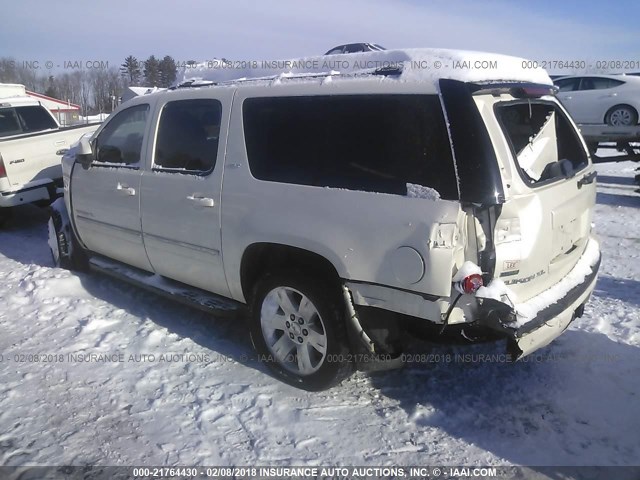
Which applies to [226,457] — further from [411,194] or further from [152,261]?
[152,261]

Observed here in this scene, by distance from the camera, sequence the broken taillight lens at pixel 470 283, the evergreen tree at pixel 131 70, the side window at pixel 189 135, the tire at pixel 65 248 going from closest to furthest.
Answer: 1. the broken taillight lens at pixel 470 283
2. the side window at pixel 189 135
3. the tire at pixel 65 248
4. the evergreen tree at pixel 131 70

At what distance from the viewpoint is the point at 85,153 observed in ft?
15.5

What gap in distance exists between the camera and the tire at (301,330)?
123 inches

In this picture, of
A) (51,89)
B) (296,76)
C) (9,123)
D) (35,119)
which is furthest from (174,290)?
(51,89)

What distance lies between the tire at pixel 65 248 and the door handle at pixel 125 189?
1.32m

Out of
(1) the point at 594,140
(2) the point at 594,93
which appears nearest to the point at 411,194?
(1) the point at 594,140

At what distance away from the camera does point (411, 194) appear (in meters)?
2.72

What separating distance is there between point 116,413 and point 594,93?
13035mm

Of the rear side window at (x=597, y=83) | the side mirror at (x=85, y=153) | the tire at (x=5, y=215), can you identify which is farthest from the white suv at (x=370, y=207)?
the rear side window at (x=597, y=83)

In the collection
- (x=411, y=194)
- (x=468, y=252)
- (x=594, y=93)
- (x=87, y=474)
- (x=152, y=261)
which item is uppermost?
(x=594, y=93)

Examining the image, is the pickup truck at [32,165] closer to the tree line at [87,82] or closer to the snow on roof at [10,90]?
the snow on roof at [10,90]

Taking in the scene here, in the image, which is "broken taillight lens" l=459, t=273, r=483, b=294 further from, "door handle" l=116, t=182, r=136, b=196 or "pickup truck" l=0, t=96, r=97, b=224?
"pickup truck" l=0, t=96, r=97, b=224

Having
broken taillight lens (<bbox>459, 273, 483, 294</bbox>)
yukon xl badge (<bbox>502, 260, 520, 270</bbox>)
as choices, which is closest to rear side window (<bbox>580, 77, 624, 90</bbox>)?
yukon xl badge (<bbox>502, 260, 520, 270</bbox>)

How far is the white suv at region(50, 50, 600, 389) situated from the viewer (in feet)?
8.71
